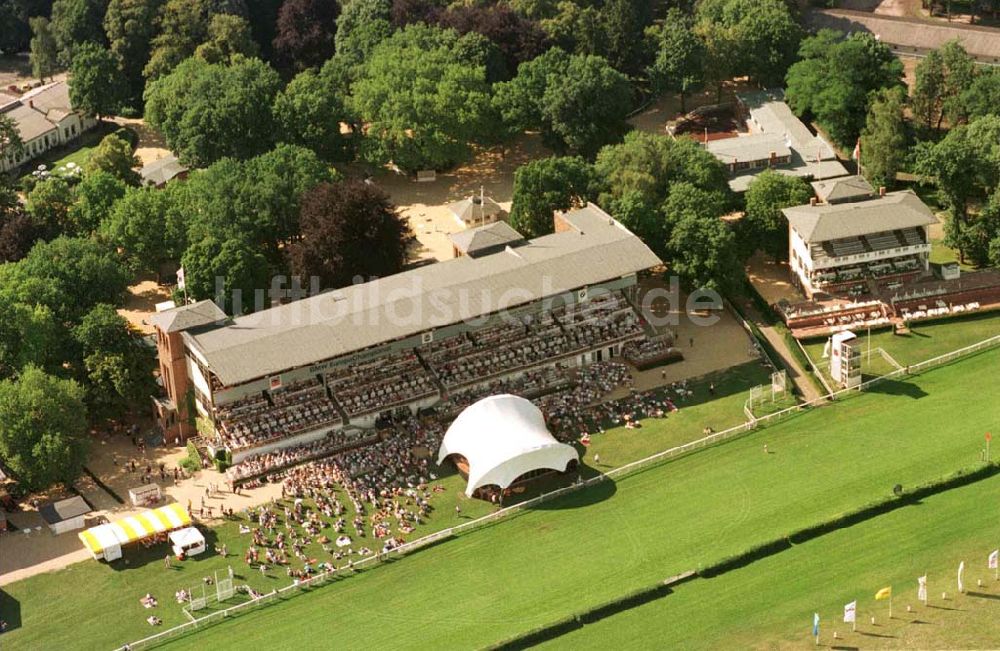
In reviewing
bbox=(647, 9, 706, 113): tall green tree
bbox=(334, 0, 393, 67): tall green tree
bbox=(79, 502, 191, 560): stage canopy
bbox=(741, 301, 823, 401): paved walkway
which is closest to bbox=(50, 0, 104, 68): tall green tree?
bbox=(334, 0, 393, 67): tall green tree

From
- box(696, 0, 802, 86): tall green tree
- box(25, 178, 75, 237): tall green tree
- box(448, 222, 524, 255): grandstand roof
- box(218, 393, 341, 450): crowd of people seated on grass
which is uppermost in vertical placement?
box(696, 0, 802, 86): tall green tree

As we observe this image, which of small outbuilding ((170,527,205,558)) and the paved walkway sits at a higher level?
the paved walkway

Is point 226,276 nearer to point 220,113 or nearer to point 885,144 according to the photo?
point 220,113

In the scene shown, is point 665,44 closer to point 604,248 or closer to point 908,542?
point 604,248

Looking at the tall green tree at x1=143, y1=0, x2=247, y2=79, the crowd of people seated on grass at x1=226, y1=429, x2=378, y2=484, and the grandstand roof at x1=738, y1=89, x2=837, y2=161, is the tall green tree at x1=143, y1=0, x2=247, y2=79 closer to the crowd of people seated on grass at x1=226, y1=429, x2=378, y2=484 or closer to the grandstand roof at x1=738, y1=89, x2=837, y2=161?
the grandstand roof at x1=738, y1=89, x2=837, y2=161

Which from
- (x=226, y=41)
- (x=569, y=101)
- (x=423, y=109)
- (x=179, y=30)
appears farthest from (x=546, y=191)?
(x=179, y=30)

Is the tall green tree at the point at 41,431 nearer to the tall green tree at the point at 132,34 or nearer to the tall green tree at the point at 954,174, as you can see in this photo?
the tall green tree at the point at 132,34

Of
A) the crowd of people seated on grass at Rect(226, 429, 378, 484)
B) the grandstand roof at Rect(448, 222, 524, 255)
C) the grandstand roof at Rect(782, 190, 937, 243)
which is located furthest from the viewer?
the grandstand roof at Rect(782, 190, 937, 243)
